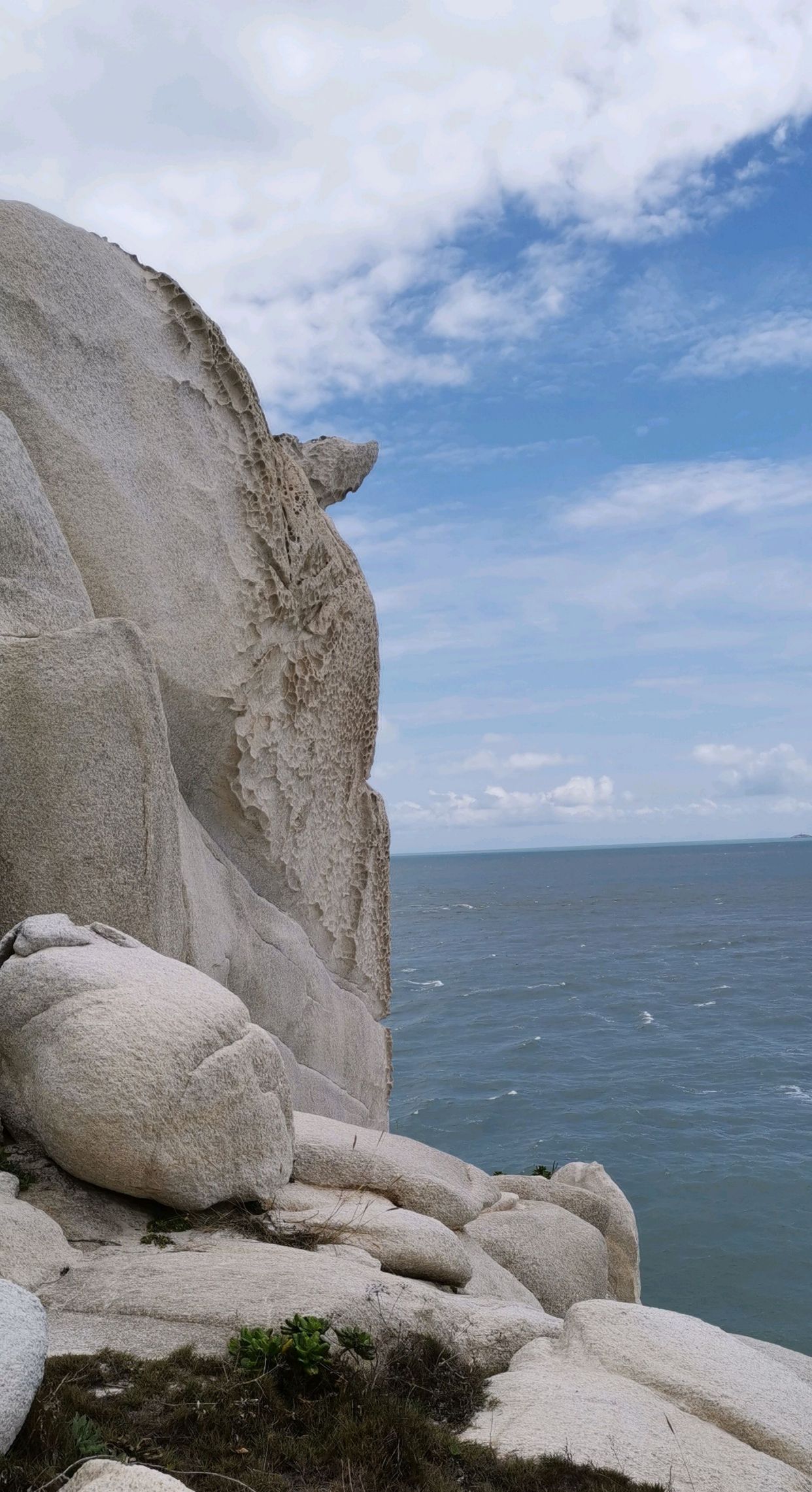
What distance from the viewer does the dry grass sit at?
5.14 m

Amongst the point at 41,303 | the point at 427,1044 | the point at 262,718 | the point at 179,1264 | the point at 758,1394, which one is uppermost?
the point at 41,303

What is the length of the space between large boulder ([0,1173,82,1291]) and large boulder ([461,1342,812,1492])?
8.79 feet

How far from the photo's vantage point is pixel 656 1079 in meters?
37.8

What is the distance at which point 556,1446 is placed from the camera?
19.2ft

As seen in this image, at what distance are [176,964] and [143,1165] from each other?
179 centimetres

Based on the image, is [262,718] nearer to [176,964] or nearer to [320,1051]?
[320,1051]

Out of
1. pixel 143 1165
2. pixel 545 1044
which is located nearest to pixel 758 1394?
pixel 143 1165

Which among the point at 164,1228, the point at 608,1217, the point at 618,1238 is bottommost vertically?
the point at 618,1238

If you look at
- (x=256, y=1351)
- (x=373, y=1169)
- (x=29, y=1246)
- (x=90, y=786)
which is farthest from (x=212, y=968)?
(x=256, y=1351)

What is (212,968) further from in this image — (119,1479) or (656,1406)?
(119,1479)

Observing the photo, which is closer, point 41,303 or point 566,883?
point 41,303

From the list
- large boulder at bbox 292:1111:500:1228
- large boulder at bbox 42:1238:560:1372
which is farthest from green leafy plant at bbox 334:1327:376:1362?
large boulder at bbox 292:1111:500:1228

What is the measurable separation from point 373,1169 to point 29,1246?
12.8 ft

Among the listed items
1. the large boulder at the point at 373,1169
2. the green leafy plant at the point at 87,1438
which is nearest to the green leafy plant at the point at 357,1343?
the green leafy plant at the point at 87,1438
